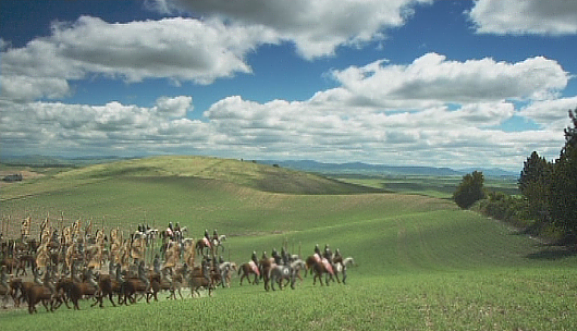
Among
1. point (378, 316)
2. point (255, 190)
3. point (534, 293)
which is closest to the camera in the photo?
point (378, 316)

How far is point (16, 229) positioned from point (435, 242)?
53.1 m

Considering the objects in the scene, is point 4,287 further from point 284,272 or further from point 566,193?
point 566,193

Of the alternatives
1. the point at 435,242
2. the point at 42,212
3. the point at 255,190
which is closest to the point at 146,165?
the point at 255,190

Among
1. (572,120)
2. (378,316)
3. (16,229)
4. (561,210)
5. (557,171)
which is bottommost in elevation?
(16,229)

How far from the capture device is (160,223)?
233 feet

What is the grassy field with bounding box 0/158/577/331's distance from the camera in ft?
55.1

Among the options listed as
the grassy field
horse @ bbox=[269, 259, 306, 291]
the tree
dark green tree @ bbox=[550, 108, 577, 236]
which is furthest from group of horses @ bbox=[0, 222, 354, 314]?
the tree

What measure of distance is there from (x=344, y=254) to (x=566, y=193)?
61.9 feet

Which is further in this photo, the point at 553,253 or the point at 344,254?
the point at 344,254

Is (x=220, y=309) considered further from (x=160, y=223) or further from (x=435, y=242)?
(x=160, y=223)

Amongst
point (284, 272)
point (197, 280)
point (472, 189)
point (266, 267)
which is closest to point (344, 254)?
point (266, 267)

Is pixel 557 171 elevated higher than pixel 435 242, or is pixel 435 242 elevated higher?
pixel 557 171

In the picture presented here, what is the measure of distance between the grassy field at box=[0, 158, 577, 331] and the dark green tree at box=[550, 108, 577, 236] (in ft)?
8.23

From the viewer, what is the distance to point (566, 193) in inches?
1438
